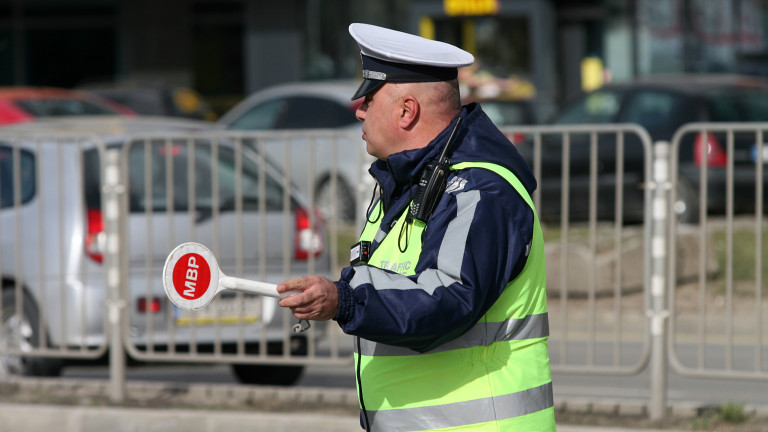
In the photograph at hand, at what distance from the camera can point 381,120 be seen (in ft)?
8.87

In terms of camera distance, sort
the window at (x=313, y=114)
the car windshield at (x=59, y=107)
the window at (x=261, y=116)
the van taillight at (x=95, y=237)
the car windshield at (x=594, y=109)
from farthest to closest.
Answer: the window at (x=261, y=116) < the car windshield at (x=59, y=107) < the window at (x=313, y=114) < the car windshield at (x=594, y=109) < the van taillight at (x=95, y=237)

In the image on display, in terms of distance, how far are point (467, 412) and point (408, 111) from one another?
0.70 meters

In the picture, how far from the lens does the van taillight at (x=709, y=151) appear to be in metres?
5.59

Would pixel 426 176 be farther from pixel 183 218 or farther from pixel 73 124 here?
pixel 73 124

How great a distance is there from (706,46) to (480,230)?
2118 cm

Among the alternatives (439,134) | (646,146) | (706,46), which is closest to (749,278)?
(646,146)

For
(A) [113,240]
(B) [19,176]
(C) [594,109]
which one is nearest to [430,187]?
(A) [113,240]

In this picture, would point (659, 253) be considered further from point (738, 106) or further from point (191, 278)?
point (738, 106)

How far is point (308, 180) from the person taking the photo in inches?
239

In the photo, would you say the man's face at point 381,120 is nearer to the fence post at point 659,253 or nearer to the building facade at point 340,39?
the fence post at point 659,253

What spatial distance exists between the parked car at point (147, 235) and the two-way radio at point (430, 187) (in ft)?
11.4

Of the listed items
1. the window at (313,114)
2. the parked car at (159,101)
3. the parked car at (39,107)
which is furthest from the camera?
the parked car at (159,101)

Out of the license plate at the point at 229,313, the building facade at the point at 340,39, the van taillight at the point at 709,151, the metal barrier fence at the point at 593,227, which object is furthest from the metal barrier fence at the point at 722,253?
the building facade at the point at 340,39

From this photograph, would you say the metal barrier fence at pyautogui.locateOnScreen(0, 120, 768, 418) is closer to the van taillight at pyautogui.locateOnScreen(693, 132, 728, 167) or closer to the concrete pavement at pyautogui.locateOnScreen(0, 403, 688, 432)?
the van taillight at pyautogui.locateOnScreen(693, 132, 728, 167)
